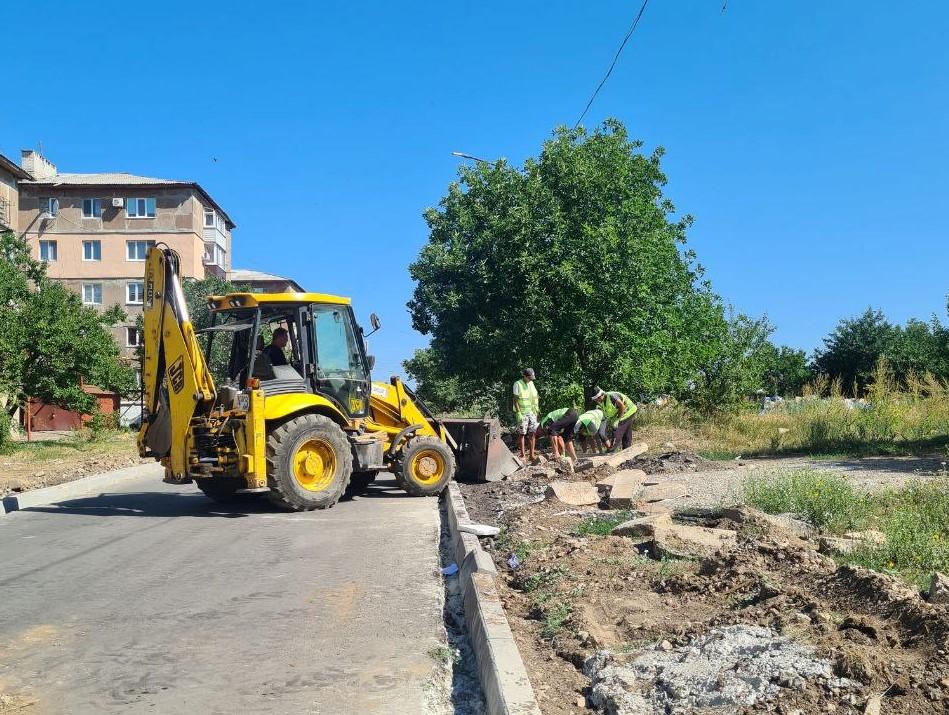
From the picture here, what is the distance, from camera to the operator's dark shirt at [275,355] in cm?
1246

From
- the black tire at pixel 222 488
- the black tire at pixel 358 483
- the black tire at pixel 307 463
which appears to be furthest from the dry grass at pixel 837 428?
the black tire at pixel 222 488

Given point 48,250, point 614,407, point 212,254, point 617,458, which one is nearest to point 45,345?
point 614,407

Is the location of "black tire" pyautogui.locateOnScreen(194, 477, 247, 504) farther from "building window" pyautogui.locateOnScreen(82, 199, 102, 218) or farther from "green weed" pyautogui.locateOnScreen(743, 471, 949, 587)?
"building window" pyautogui.locateOnScreen(82, 199, 102, 218)

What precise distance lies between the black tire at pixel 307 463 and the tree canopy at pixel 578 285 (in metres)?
11.6

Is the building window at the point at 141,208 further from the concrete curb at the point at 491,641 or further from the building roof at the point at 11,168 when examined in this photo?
the concrete curb at the point at 491,641

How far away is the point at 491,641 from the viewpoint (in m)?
5.09

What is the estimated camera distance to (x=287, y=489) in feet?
37.7

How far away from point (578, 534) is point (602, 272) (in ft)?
47.6

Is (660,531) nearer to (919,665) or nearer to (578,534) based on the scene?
(578,534)

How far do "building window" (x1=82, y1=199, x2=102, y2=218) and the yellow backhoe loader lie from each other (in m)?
51.5

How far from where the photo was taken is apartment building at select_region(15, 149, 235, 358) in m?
59.8

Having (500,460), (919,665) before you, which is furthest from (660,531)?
(500,460)

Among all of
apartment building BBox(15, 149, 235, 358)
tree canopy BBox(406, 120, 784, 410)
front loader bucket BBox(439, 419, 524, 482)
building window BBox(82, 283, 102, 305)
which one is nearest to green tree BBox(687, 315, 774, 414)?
tree canopy BBox(406, 120, 784, 410)

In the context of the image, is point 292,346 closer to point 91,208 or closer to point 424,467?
point 424,467
